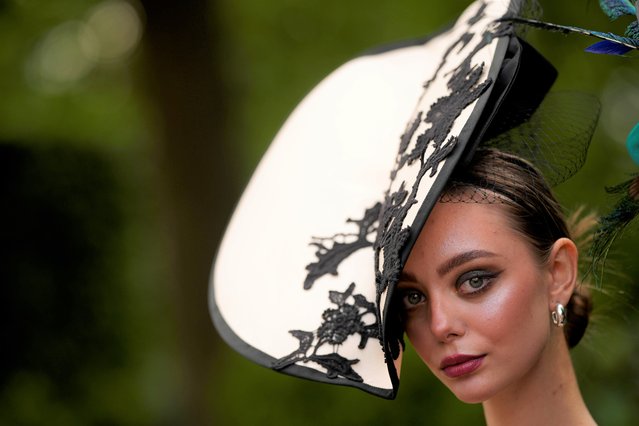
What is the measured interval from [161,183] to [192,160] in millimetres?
254

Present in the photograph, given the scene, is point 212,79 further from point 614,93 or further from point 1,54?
point 614,93

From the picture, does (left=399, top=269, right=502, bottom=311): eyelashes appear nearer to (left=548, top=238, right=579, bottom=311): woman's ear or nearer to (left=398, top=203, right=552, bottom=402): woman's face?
(left=398, top=203, right=552, bottom=402): woman's face

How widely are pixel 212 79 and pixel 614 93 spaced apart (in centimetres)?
248

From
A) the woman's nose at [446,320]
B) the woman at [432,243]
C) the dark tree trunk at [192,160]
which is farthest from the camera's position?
the dark tree trunk at [192,160]

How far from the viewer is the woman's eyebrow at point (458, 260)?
204cm

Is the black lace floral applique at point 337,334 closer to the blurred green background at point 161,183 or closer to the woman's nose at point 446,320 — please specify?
the woman's nose at point 446,320

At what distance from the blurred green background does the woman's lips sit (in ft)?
10.4

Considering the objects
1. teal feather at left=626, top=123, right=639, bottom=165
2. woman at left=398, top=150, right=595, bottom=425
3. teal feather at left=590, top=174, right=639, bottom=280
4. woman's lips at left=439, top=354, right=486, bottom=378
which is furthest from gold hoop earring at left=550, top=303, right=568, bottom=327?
teal feather at left=626, top=123, right=639, bottom=165

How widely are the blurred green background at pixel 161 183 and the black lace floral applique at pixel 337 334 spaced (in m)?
3.14

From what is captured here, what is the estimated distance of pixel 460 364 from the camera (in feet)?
6.78

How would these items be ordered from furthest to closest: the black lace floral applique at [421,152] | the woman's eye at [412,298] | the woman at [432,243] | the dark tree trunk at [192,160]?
the dark tree trunk at [192,160]
the woman's eye at [412,298]
the woman at [432,243]
the black lace floral applique at [421,152]

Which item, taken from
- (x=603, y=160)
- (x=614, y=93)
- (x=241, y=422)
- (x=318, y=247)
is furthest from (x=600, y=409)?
(x=318, y=247)

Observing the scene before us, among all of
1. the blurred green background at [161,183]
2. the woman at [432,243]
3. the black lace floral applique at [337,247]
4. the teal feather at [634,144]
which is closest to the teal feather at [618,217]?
the teal feather at [634,144]

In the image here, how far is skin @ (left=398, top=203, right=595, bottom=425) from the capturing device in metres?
2.04
